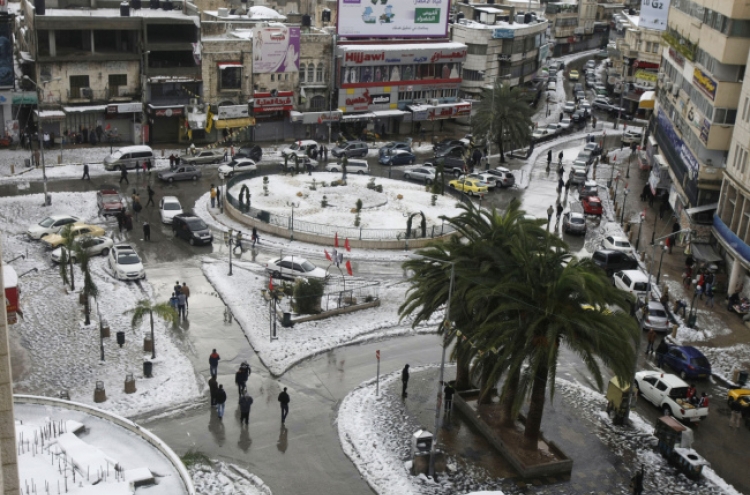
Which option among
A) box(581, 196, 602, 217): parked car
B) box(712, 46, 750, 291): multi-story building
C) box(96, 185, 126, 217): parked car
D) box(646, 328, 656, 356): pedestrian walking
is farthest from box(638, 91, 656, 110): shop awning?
box(96, 185, 126, 217): parked car

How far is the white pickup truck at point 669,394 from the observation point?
3384cm

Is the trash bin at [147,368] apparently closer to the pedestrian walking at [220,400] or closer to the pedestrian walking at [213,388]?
the pedestrian walking at [213,388]

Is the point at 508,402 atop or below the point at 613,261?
atop

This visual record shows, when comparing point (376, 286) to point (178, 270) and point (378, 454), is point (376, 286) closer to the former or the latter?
point (178, 270)

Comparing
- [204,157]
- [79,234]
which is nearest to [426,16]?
[204,157]

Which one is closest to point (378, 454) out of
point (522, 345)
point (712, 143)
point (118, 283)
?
point (522, 345)

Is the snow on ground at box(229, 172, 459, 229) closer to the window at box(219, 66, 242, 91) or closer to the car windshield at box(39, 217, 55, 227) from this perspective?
the car windshield at box(39, 217, 55, 227)

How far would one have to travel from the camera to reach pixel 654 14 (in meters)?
96.0

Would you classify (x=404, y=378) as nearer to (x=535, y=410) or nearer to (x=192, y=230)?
(x=535, y=410)

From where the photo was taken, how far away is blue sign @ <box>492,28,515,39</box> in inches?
3703

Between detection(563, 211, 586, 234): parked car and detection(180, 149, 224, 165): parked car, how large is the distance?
89.1ft

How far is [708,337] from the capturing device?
42.6 meters

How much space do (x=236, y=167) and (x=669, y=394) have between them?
39.4 metres

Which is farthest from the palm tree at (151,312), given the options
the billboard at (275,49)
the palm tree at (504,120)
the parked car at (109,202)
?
the palm tree at (504,120)
